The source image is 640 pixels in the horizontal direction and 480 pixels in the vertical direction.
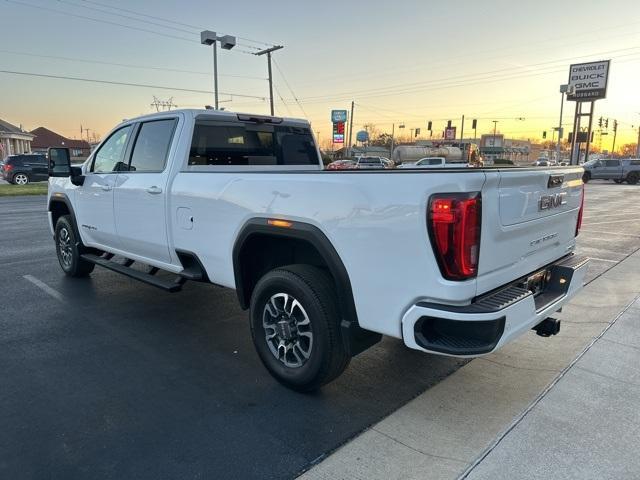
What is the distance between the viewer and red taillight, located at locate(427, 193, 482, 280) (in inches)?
95.2

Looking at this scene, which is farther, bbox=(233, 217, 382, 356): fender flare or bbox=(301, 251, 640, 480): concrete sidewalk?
bbox=(233, 217, 382, 356): fender flare

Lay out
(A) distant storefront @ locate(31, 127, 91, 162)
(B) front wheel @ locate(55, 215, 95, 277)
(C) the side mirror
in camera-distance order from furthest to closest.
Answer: (A) distant storefront @ locate(31, 127, 91, 162)
(B) front wheel @ locate(55, 215, 95, 277)
(C) the side mirror

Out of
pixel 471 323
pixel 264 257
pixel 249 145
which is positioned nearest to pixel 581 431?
pixel 471 323

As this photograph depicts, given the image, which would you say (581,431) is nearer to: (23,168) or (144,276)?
(144,276)

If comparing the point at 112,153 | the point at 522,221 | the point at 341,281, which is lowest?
the point at 341,281

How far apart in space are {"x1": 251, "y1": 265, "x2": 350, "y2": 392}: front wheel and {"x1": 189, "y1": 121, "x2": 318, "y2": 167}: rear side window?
5.50 ft

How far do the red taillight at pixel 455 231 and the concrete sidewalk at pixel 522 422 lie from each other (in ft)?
3.47

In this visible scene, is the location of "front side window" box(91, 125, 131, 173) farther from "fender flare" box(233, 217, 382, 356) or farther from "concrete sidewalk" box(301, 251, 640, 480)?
"concrete sidewalk" box(301, 251, 640, 480)

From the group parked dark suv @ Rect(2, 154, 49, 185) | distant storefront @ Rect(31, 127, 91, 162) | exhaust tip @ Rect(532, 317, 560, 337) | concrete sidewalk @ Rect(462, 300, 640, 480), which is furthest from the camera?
distant storefront @ Rect(31, 127, 91, 162)

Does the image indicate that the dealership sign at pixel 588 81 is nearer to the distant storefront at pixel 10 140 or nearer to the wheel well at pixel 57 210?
the wheel well at pixel 57 210

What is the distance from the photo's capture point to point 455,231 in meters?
2.44

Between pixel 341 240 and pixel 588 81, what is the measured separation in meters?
53.0

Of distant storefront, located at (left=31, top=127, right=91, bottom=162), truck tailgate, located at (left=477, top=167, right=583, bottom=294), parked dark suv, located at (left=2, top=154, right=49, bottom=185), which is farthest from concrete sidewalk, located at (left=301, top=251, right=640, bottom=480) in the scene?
distant storefront, located at (left=31, top=127, right=91, bottom=162)

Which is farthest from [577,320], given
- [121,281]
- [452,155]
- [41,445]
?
[452,155]
